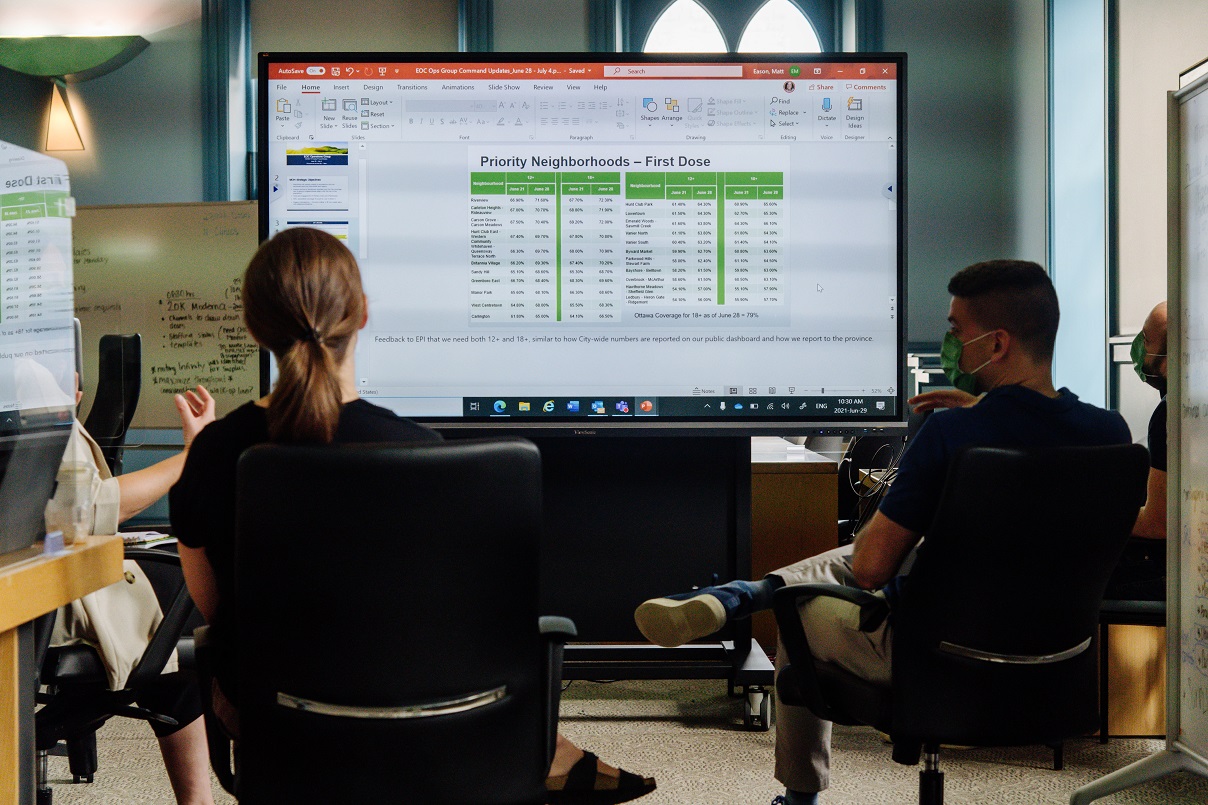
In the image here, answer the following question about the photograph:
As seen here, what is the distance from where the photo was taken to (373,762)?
1159 mm

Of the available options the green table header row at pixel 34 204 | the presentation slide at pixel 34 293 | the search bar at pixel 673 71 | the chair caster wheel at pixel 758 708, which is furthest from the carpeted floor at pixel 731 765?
the search bar at pixel 673 71

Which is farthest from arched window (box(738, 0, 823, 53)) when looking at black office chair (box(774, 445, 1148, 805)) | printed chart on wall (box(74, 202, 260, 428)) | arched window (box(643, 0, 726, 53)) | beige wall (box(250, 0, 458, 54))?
black office chair (box(774, 445, 1148, 805))

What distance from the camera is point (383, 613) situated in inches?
44.6

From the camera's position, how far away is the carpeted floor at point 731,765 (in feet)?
7.20

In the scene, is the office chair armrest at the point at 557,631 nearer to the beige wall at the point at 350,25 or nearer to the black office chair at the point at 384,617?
the black office chair at the point at 384,617

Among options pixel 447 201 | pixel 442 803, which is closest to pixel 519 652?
pixel 442 803

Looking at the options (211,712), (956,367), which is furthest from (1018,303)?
(211,712)

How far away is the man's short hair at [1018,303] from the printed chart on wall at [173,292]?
3403 mm

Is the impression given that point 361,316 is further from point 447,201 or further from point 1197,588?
point 1197,588

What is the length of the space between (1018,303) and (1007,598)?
1.99 feet

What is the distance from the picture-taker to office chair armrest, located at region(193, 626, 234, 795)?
1.32 metres

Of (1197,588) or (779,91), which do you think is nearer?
(1197,588)

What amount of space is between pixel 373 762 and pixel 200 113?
5105mm

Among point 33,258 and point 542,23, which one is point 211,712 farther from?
Answer: point 542,23
